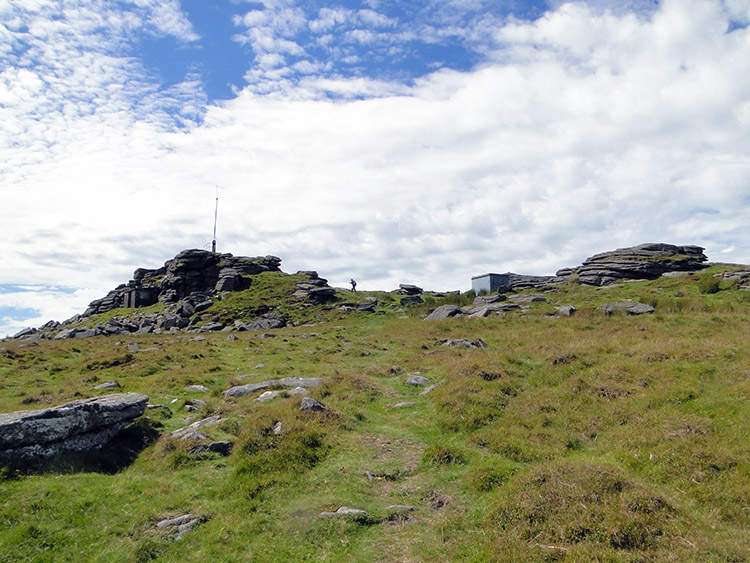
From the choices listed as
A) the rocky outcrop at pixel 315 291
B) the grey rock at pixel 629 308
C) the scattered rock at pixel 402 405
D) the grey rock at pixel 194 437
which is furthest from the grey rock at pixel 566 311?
the rocky outcrop at pixel 315 291

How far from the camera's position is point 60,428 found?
12.8 m

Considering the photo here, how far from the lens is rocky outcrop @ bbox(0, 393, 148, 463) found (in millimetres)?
11888

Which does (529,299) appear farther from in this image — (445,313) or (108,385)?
(108,385)

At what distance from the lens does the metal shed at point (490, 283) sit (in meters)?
67.9

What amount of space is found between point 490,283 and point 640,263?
21.1 meters

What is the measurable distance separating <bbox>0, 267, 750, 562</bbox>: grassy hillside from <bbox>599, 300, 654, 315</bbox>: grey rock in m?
14.2

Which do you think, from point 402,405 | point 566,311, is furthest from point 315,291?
point 402,405

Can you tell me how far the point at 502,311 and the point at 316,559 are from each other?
137ft

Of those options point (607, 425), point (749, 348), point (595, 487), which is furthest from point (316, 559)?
point (749, 348)

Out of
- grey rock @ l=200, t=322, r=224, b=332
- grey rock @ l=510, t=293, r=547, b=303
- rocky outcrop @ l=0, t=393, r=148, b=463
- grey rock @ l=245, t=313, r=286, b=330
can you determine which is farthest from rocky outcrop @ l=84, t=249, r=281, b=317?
rocky outcrop @ l=0, t=393, r=148, b=463

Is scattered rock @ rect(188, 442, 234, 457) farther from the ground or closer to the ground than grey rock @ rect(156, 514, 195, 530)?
farther from the ground

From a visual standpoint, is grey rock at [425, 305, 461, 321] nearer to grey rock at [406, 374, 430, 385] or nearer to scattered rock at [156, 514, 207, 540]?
grey rock at [406, 374, 430, 385]

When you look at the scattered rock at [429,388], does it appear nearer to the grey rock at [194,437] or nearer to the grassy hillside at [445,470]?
the grassy hillside at [445,470]

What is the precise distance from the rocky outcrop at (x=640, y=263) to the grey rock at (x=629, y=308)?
24419 mm
